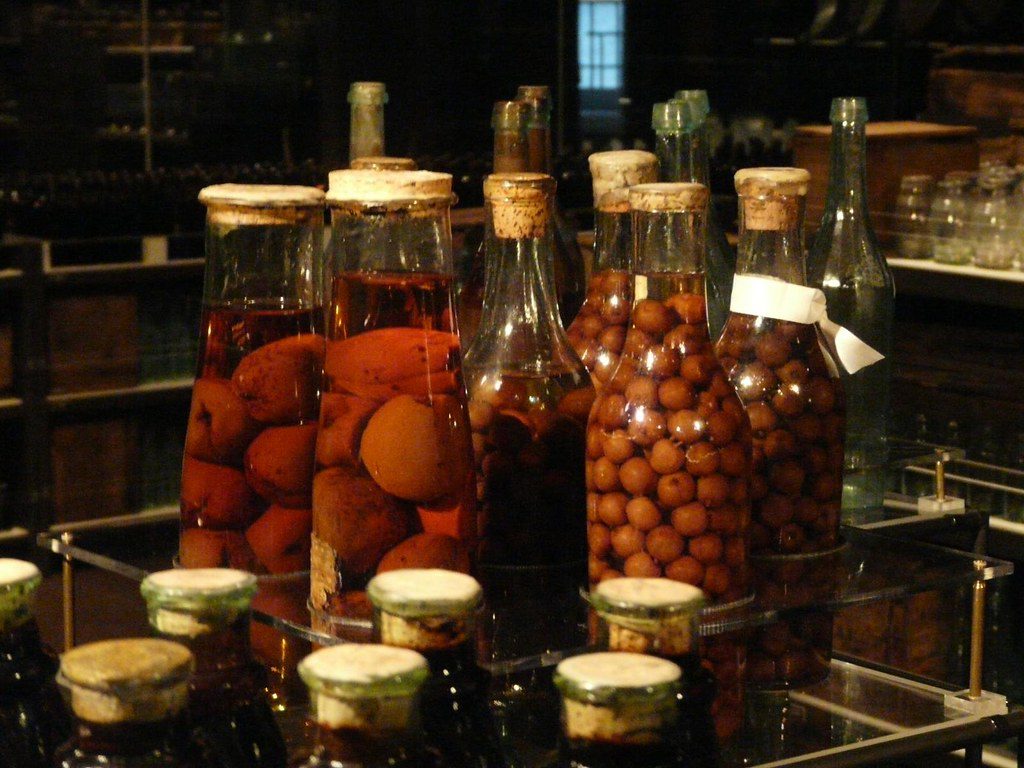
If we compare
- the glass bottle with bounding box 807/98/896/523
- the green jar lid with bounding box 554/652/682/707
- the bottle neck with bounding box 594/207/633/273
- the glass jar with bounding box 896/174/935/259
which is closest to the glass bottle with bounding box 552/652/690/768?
the green jar lid with bounding box 554/652/682/707

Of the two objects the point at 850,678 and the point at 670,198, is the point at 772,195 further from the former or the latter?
the point at 850,678

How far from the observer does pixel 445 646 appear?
75 cm

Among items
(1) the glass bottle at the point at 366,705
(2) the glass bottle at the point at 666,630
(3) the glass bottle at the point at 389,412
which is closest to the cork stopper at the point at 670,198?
(3) the glass bottle at the point at 389,412

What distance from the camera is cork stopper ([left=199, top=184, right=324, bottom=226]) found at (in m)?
0.97

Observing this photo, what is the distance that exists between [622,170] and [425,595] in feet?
1.57

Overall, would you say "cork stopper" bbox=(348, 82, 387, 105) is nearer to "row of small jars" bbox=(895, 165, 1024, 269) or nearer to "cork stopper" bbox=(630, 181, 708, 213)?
"cork stopper" bbox=(630, 181, 708, 213)

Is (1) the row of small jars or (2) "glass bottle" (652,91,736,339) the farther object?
(1) the row of small jars

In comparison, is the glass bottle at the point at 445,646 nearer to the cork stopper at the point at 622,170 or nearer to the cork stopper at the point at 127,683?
the cork stopper at the point at 127,683

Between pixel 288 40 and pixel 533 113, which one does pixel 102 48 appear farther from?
pixel 533 113

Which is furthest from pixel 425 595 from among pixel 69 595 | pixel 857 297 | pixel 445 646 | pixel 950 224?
pixel 950 224

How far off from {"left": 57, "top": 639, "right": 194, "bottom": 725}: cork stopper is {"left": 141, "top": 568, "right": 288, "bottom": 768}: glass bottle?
2.2 inches

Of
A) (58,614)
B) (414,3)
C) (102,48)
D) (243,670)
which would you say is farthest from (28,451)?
(243,670)

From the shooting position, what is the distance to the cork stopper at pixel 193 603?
0.74 metres

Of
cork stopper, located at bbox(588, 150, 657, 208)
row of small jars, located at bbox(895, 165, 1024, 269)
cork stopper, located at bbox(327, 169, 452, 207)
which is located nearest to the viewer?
cork stopper, located at bbox(327, 169, 452, 207)
